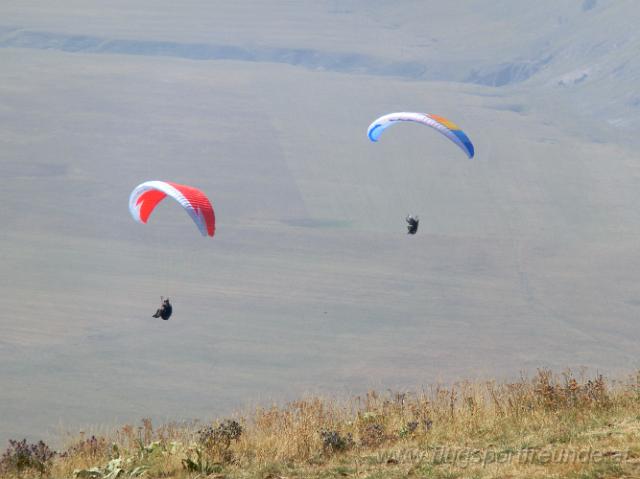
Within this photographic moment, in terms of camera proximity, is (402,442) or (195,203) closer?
(402,442)

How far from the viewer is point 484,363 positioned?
19038 centimetres

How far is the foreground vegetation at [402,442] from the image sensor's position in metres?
11.5

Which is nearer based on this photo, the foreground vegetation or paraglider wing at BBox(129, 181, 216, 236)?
the foreground vegetation

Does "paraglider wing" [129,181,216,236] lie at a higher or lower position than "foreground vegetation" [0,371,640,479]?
higher

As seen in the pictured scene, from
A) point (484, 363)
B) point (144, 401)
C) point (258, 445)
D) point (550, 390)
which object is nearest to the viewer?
point (258, 445)

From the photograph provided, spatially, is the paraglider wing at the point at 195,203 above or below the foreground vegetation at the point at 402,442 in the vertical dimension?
above

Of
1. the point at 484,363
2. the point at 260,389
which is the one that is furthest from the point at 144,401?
the point at 484,363

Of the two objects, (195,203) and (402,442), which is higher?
(195,203)

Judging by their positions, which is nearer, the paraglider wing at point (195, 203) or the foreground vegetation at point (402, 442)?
the foreground vegetation at point (402, 442)

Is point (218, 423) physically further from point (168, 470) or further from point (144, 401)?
point (144, 401)

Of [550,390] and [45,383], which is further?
[45,383]

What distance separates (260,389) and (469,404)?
16166 cm

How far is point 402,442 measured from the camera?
43.3 ft

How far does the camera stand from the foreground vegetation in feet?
37.8
